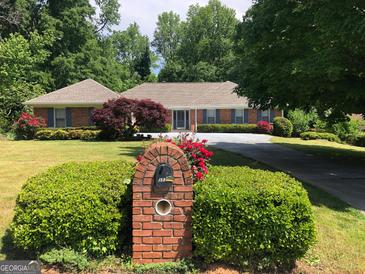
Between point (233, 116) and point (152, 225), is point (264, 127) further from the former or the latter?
point (152, 225)

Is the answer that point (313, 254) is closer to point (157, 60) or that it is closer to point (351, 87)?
point (351, 87)

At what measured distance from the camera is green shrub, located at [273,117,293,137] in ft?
107

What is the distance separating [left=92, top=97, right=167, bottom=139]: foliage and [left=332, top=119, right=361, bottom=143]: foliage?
15.6 metres

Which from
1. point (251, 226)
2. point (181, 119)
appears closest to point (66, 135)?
point (181, 119)

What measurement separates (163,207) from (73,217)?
116 centimetres

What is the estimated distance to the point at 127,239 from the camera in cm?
556

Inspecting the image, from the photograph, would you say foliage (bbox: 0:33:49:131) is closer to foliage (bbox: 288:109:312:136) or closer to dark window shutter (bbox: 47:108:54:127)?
dark window shutter (bbox: 47:108:54:127)

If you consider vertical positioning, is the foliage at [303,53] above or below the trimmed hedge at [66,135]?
above

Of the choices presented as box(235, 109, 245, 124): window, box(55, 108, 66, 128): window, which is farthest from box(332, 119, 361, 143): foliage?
box(55, 108, 66, 128): window

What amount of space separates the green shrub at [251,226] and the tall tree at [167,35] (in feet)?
223

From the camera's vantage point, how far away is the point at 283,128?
3247 cm

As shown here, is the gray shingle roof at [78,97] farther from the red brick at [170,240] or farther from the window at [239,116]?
the red brick at [170,240]

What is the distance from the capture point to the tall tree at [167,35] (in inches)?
2830

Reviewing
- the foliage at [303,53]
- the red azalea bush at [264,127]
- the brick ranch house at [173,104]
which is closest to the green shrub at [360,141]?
→ the red azalea bush at [264,127]
